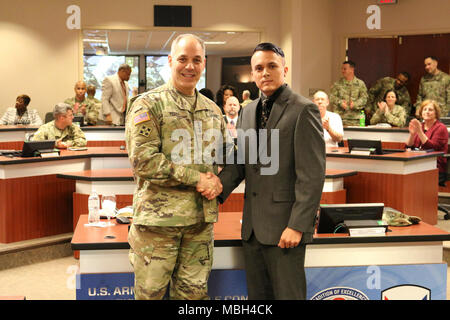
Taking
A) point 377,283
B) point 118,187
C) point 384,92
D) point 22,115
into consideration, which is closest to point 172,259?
point 377,283

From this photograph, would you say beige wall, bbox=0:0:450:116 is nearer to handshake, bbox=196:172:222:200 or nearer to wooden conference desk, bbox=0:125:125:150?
wooden conference desk, bbox=0:125:125:150

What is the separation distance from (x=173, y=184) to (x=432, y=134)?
4689mm

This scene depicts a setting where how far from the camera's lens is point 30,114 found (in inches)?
386

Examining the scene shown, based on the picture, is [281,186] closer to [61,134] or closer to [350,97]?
[61,134]

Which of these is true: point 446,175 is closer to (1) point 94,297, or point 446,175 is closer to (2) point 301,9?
(1) point 94,297

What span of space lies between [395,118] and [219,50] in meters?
11.0

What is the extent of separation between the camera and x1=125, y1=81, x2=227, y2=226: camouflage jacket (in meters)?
2.33

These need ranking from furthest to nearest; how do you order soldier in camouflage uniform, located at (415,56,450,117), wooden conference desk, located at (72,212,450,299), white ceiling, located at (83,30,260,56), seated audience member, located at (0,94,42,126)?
1. white ceiling, located at (83,30,260,56)
2. soldier in camouflage uniform, located at (415,56,450,117)
3. seated audience member, located at (0,94,42,126)
4. wooden conference desk, located at (72,212,450,299)

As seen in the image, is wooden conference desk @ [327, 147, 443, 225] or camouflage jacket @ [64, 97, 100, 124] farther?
camouflage jacket @ [64, 97, 100, 124]

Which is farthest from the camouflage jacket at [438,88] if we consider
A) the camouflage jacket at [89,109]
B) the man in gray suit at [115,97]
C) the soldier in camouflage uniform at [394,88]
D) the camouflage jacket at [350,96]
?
the camouflage jacket at [89,109]

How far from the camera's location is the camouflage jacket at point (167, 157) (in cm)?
233

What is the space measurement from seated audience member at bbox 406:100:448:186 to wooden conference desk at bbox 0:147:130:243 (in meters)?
3.46

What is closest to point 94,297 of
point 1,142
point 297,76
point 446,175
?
point 446,175

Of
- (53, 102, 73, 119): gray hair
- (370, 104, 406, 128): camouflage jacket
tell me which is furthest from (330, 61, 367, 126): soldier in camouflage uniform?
(53, 102, 73, 119): gray hair
